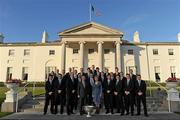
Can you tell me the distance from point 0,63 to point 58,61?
11196mm

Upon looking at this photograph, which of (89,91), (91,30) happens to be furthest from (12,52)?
(89,91)

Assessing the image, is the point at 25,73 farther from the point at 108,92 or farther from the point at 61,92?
the point at 108,92

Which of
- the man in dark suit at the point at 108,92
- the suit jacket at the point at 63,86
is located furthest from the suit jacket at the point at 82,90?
the man in dark suit at the point at 108,92

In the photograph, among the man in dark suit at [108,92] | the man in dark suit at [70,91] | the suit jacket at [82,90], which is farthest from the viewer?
the man in dark suit at [108,92]

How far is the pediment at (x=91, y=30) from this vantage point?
1480 inches

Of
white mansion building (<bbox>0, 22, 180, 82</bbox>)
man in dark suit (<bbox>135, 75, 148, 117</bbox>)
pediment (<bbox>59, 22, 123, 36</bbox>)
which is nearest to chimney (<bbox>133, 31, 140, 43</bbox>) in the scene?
white mansion building (<bbox>0, 22, 180, 82</bbox>)

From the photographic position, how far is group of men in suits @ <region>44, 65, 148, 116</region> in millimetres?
10828

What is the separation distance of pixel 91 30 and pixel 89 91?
28.2m

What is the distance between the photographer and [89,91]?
11250mm

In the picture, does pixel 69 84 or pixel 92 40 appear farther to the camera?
pixel 92 40

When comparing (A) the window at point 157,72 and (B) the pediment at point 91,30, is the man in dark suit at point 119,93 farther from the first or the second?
(A) the window at point 157,72

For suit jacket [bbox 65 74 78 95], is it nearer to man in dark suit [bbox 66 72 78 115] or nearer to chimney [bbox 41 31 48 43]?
man in dark suit [bbox 66 72 78 115]

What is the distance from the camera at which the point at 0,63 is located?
4159 centimetres

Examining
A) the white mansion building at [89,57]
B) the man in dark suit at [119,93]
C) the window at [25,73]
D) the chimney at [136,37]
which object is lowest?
the man in dark suit at [119,93]
